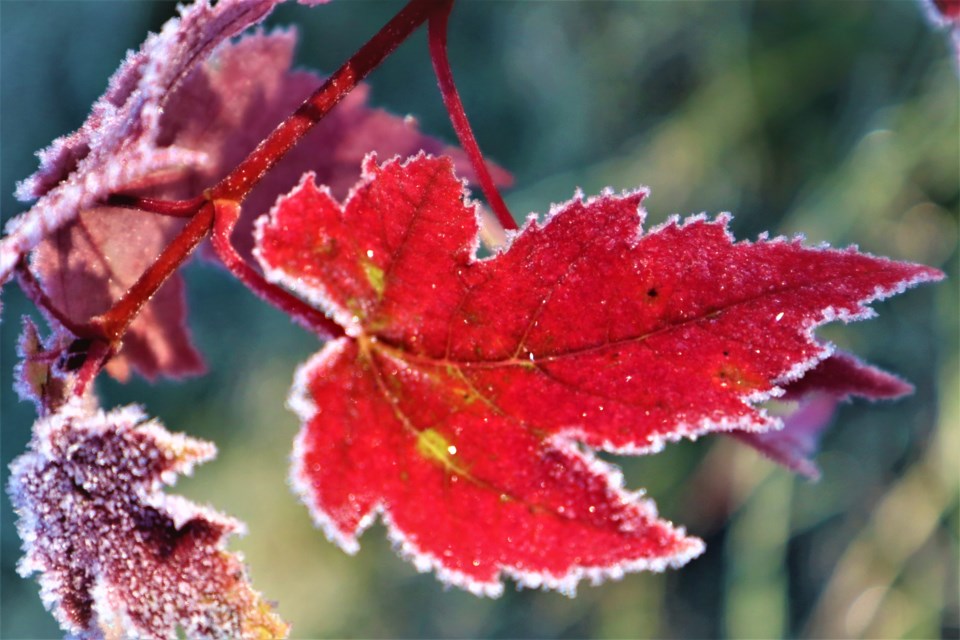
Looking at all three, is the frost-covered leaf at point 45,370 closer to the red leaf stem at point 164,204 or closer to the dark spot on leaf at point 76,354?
the dark spot on leaf at point 76,354

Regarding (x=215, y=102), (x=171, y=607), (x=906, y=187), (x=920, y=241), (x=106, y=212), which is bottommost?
(x=171, y=607)

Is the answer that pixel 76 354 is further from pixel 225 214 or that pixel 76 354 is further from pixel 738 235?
pixel 738 235

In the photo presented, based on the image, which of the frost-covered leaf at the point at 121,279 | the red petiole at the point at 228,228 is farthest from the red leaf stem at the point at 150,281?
the frost-covered leaf at the point at 121,279

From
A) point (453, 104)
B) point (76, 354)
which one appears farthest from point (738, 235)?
point (76, 354)

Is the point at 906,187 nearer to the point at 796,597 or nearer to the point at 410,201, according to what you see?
the point at 796,597

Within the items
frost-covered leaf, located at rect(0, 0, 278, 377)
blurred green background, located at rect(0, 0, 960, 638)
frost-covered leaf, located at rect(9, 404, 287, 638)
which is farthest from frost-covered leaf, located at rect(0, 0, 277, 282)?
blurred green background, located at rect(0, 0, 960, 638)

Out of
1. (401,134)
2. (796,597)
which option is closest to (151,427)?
(401,134)
